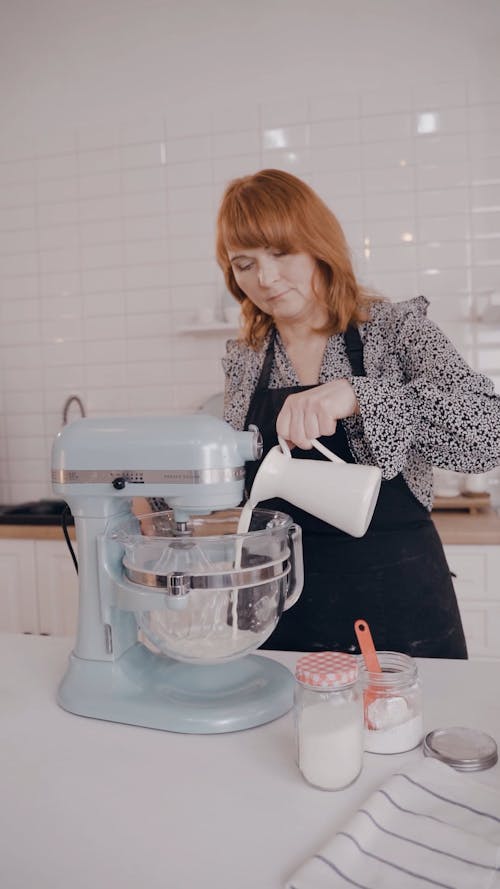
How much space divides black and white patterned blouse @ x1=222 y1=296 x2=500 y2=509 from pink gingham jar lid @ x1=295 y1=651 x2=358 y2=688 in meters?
0.37

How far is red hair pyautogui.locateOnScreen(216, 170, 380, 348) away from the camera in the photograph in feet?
4.26

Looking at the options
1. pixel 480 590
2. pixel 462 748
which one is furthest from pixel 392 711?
pixel 480 590

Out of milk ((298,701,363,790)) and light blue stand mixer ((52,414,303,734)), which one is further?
light blue stand mixer ((52,414,303,734))

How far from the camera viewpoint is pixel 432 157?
2.45m

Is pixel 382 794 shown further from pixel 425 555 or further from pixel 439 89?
pixel 439 89

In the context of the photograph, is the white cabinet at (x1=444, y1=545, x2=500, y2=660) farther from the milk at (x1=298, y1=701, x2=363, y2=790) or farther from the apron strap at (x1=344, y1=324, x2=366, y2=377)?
the milk at (x1=298, y1=701, x2=363, y2=790)

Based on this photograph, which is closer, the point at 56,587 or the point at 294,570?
the point at 294,570

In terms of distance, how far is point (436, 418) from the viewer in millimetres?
1028

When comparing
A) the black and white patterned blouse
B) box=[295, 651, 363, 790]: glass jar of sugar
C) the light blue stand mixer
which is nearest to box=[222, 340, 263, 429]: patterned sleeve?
the black and white patterned blouse

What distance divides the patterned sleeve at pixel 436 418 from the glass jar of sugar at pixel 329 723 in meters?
0.39

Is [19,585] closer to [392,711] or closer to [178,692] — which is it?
[178,692]

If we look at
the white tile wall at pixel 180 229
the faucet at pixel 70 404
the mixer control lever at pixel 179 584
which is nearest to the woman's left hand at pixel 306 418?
the mixer control lever at pixel 179 584

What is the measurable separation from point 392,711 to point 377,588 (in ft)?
1.71

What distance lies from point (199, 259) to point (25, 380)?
849mm
